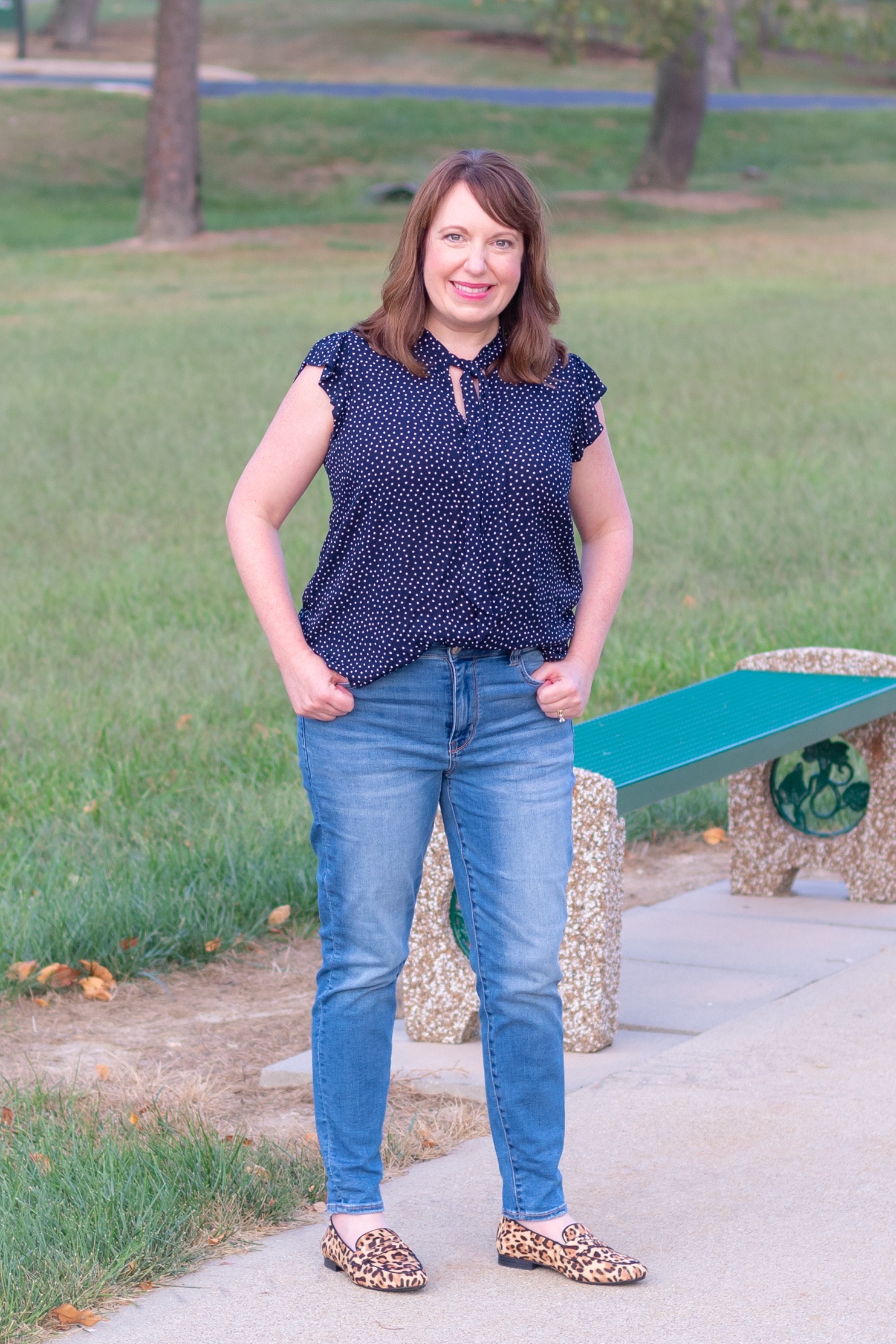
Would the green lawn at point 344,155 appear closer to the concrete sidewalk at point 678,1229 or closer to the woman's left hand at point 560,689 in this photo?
the concrete sidewalk at point 678,1229

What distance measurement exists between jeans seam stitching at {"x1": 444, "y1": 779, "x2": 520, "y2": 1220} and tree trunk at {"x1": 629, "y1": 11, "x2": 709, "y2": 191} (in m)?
33.1

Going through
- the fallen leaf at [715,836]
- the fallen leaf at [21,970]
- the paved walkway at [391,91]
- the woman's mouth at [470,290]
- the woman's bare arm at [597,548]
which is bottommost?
the fallen leaf at [715,836]

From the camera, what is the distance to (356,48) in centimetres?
5619

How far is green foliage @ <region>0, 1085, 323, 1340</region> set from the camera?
3125mm

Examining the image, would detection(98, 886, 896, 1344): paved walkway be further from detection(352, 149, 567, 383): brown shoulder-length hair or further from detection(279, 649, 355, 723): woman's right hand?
detection(352, 149, 567, 383): brown shoulder-length hair

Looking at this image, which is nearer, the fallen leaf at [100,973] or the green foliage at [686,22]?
the fallen leaf at [100,973]

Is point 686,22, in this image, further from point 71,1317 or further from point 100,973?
point 71,1317

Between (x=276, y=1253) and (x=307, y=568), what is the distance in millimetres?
6484

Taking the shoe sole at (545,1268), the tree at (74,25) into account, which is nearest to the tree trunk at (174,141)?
the shoe sole at (545,1268)

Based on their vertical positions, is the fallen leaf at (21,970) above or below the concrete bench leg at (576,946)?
below

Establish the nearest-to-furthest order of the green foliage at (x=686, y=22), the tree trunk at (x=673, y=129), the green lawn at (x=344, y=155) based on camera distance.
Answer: the green foliage at (x=686, y=22) → the green lawn at (x=344, y=155) → the tree trunk at (x=673, y=129)

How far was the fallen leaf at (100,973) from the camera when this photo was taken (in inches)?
199

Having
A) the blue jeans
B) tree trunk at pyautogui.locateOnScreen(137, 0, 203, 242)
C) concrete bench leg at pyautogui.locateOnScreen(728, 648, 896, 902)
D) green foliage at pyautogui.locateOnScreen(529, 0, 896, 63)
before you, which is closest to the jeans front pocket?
the blue jeans

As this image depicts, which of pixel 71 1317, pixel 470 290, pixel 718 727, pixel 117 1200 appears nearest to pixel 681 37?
pixel 718 727
